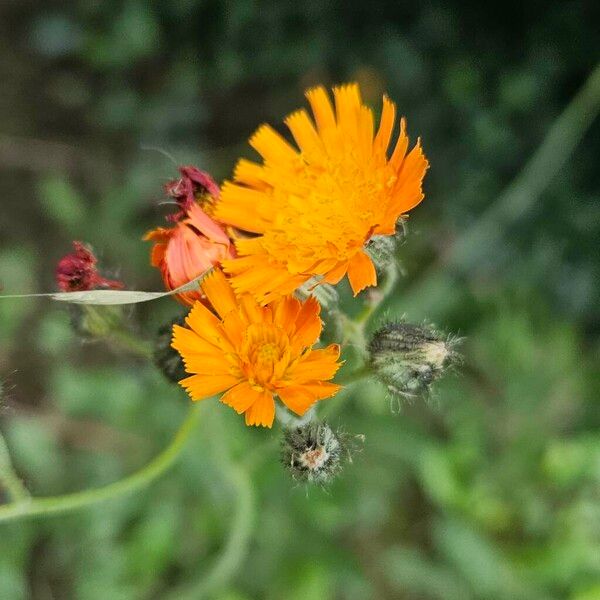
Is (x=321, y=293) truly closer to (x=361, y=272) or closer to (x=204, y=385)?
(x=361, y=272)

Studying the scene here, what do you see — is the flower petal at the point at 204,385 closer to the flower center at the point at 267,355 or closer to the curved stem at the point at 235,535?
the flower center at the point at 267,355

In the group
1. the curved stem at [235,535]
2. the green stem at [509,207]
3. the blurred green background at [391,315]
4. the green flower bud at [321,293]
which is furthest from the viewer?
the green stem at [509,207]

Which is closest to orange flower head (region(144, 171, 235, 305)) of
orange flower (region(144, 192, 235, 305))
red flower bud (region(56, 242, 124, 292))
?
orange flower (region(144, 192, 235, 305))

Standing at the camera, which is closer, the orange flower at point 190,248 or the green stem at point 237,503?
the orange flower at point 190,248

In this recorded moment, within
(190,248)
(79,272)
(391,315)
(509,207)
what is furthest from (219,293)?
(509,207)

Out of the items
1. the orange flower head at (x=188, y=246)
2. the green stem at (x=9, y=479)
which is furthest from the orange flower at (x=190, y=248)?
the green stem at (x=9, y=479)

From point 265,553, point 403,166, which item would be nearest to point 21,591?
point 265,553

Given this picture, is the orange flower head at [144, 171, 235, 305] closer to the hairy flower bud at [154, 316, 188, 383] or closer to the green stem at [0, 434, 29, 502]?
the hairy flower bud at [154, 316, 188, 383]
